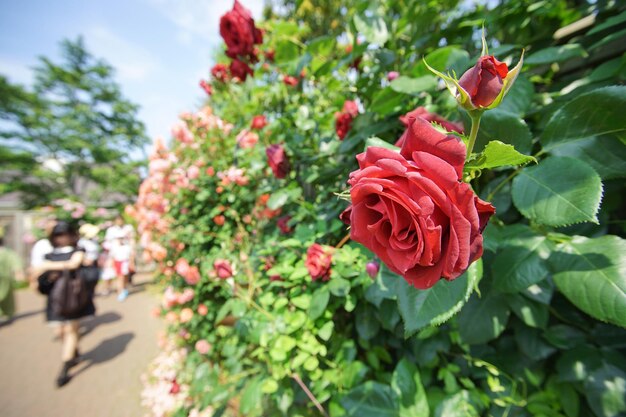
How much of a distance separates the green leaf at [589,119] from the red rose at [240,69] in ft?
3.76

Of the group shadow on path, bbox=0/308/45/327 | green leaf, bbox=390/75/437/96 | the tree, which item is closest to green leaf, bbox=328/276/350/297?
green leaf, bbox=390/75/437/96

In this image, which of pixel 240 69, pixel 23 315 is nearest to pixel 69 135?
pixel 23 315

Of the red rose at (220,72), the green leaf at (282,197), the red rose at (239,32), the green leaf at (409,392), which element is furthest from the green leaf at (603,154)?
the red rose at (220,72)

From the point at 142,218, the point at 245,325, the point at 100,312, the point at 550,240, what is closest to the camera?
the point at 550,240

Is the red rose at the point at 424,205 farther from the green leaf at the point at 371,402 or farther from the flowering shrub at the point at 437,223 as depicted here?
the green leaf at the point at 371,402

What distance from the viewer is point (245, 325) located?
4.11ft

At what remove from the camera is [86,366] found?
3.56 m

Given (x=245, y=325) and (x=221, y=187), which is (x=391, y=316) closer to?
(x=245, y=325)

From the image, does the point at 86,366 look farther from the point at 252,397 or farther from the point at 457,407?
the point at 457,407

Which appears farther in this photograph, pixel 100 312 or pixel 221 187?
pixel 100 312

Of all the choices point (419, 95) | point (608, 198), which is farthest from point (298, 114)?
point (608, 198)

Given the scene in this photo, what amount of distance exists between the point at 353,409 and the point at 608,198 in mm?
1121

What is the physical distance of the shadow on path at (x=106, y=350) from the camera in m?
3.66

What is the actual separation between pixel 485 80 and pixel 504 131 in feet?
0.92
